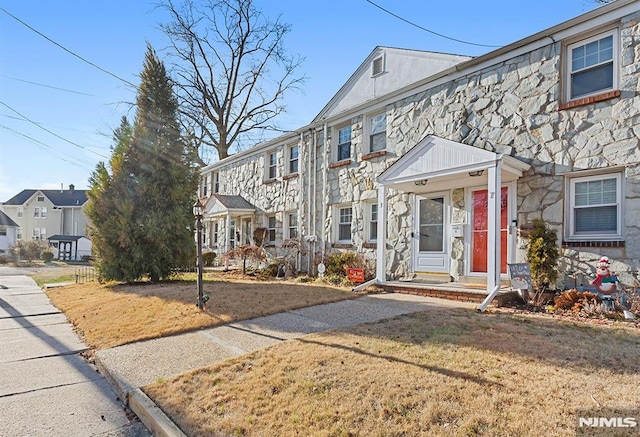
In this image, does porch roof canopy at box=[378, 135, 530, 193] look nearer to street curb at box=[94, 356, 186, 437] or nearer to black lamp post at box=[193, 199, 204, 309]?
black lamp post at box=[193, 199, 204, 309]

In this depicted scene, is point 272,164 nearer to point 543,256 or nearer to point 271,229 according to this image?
point 271,229

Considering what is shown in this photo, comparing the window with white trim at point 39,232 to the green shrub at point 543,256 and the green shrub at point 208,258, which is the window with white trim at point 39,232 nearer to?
the green shrub at point 208,258

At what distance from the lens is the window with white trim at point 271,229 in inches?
619

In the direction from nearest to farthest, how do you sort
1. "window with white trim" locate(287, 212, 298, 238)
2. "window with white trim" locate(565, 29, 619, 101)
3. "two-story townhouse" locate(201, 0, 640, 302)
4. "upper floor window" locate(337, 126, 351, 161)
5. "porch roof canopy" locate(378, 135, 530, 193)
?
"two-story townhouse" locate(201, 0, 640, 302) → "window with white trim" locate(565, 29, 619, 101) → "porch roof canopy" locate(378, 135, 530, 193) → "upper floor window" locate(337, 126, 351, 161) → "window with white trim" locate(287, 212, 298, 238)

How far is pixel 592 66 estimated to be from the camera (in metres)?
7.23

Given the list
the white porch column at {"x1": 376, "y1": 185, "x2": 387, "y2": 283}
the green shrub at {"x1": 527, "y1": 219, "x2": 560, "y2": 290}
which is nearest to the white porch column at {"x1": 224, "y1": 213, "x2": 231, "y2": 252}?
the white porch column at {"x1": 376, "y1": 185, "x2": 387, "y2": 283}

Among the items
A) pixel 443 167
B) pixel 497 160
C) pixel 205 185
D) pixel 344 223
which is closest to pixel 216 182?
pixel 205 185

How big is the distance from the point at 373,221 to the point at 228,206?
7497 millimetres

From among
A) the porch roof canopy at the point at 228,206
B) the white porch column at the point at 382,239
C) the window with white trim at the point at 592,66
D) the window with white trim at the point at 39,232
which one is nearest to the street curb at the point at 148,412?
the white porch column at the point at 382,239

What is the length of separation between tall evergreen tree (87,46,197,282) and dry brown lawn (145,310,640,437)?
8230 mm

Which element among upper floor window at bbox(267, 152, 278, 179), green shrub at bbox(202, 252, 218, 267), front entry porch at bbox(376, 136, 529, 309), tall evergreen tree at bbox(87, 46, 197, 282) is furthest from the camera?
green shrub at bbox(202, 252, 218, 267)

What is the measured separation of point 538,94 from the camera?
7762 millimetres

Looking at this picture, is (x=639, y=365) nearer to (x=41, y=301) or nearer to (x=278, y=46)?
(x=41, y=301)

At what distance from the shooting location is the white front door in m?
9.46
